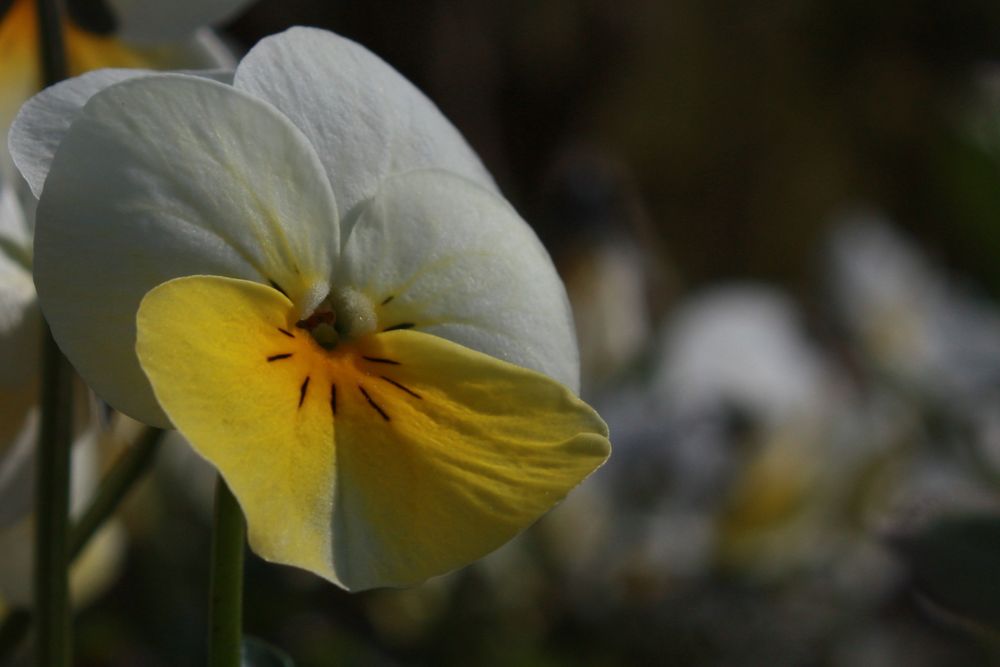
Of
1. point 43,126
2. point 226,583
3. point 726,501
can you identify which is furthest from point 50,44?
point 726,501

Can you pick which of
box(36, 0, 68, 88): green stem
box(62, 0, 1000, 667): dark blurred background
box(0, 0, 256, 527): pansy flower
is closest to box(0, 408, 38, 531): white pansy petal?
box(0, 0, 256, 527): pansy flower

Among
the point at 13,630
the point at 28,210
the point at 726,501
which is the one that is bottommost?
the point at 726,501

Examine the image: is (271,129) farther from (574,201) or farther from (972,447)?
(574,201)

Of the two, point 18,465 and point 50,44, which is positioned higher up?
point 50,44

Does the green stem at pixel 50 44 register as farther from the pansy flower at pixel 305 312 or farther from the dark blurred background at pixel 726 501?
the dark blurred background at pixel 726 501

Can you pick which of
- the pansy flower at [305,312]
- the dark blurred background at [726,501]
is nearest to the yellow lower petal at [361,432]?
the pansy flower at [305,312]

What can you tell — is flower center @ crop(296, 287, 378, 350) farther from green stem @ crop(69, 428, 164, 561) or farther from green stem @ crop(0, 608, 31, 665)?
green stem @ crop(0, 608, 31, 665)

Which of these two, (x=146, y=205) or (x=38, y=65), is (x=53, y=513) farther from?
(x=38, y=65)
